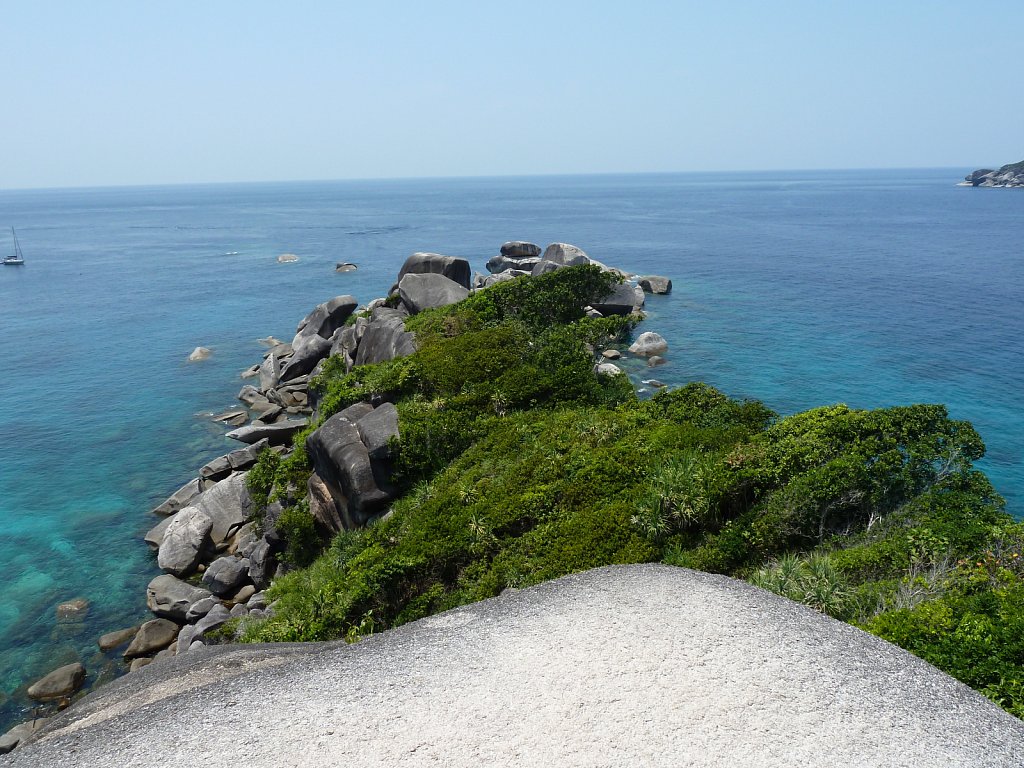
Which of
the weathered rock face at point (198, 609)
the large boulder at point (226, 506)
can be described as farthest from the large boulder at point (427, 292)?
the weathered rock face at point (198, 609)

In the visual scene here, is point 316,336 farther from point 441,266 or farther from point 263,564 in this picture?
point 263,564

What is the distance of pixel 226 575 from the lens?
26.2m

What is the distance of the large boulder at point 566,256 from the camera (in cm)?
6031

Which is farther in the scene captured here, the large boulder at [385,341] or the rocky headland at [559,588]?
the large boulder at [385,341]

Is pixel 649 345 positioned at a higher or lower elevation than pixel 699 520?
lower

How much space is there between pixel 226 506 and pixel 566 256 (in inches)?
1576

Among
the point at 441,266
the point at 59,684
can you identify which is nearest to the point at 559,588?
the point at 59,684

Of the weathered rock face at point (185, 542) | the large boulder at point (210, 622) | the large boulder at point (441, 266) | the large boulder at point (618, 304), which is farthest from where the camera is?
the large boulder at point (618, 304)

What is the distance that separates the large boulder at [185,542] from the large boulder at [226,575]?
106 cm

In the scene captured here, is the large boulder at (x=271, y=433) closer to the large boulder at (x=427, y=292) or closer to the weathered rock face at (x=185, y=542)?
the weathered rock face at (x=185, y=542)

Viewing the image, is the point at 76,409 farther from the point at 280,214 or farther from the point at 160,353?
the point at 280,214

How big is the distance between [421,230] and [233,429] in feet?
308

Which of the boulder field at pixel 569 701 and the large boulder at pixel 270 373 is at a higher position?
the boulder field at pixel 569 701

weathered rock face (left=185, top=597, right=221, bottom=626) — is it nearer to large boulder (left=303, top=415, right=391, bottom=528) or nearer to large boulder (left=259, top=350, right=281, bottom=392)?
large boulder (left=303, top=415, right=391, bottom=528)
